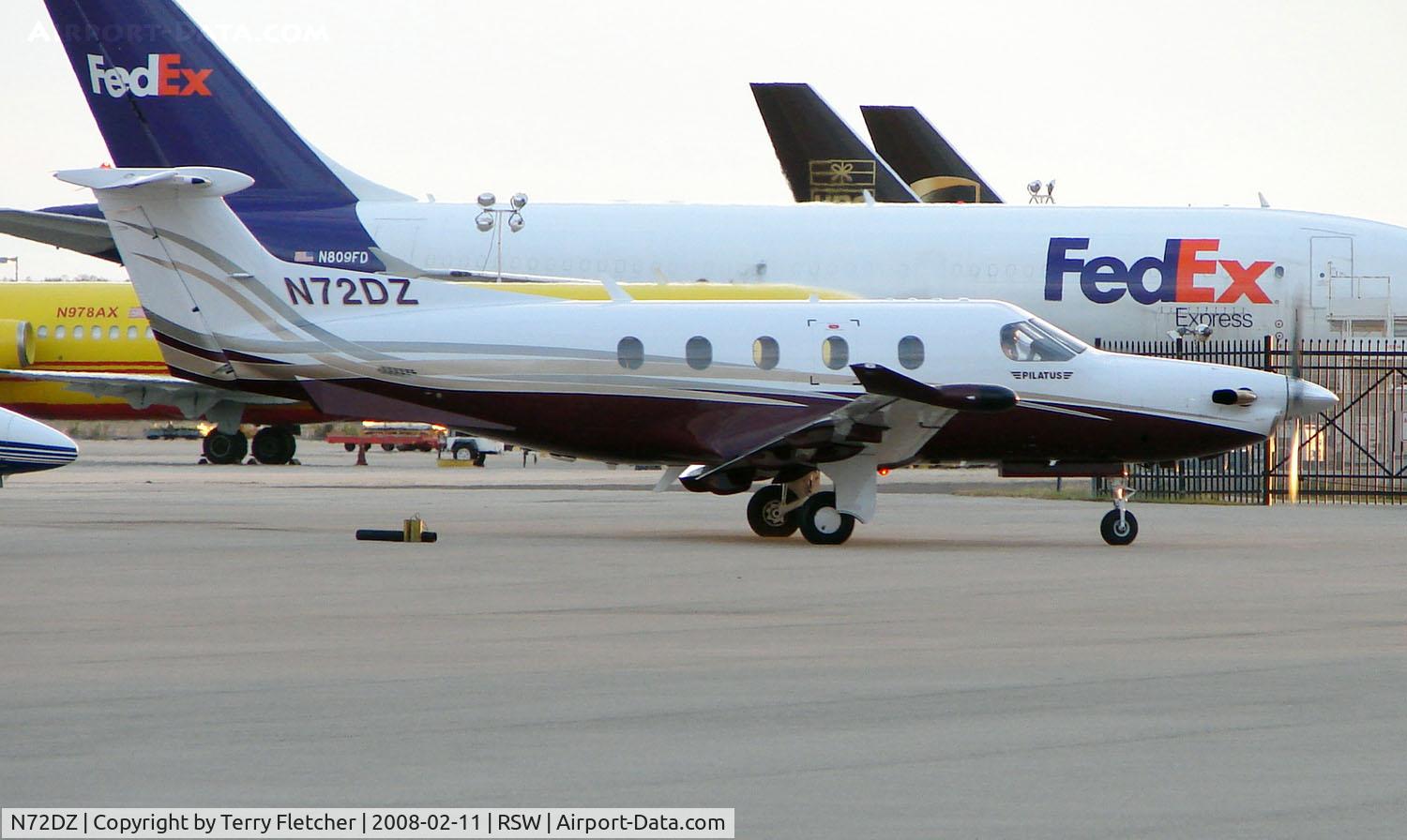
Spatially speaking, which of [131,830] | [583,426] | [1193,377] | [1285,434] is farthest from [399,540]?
[1285,434]

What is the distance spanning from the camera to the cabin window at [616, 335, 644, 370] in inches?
766

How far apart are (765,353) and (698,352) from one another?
72 centimetres

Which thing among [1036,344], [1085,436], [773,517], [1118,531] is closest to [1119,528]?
[1118,531]

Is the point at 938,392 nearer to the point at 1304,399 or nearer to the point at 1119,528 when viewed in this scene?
the point at 1119,528

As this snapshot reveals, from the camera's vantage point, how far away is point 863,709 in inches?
338

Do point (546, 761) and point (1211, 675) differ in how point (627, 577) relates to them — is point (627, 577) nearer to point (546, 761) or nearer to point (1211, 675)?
point (1211, 675)

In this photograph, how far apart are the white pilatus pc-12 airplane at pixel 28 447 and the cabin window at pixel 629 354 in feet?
19.7

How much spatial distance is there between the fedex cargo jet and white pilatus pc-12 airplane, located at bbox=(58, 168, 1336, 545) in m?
10.3

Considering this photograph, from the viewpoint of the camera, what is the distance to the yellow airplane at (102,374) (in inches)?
1428

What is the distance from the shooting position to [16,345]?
38812mm

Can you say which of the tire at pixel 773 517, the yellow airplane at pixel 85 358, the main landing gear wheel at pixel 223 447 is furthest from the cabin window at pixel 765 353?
the main landing gear wheel at pixel 223 447

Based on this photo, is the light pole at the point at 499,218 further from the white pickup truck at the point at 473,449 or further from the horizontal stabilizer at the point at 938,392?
the horizontal stabilizer at the point at 938,392

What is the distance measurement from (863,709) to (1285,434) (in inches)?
947

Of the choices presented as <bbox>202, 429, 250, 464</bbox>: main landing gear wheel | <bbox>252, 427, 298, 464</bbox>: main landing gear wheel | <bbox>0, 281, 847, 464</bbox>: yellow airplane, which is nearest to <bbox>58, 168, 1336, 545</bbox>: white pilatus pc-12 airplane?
<bbox>0, 281, 847, 464</bbox>: yellow airplane
